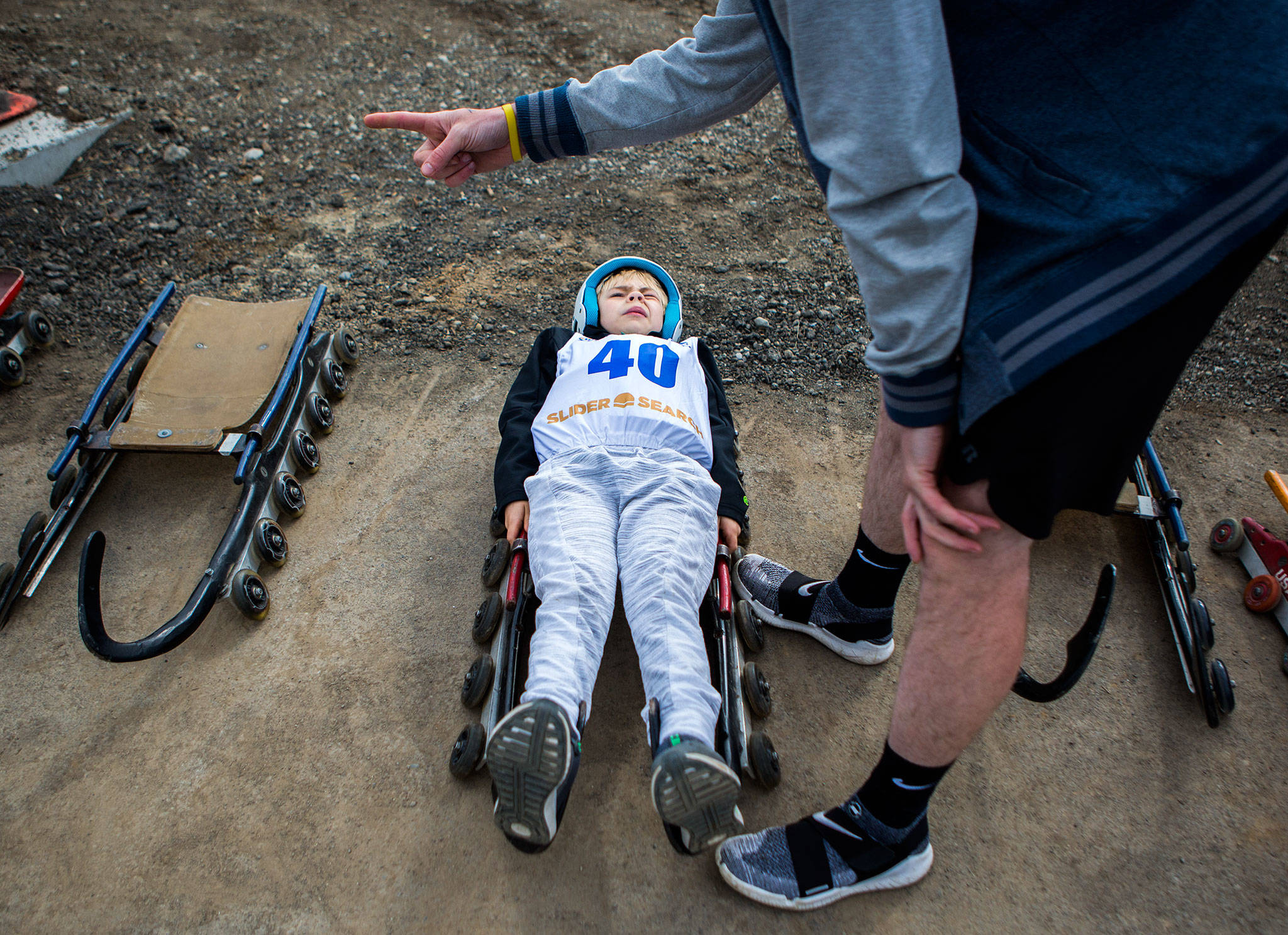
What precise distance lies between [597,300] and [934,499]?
2.02 m

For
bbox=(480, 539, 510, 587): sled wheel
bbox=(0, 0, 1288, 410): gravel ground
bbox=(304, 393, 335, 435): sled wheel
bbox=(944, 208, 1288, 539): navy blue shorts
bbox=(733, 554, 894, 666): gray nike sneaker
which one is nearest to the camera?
bbox=(944, 208, 1288, 539): navy blue shorts

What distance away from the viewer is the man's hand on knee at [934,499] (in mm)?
1386

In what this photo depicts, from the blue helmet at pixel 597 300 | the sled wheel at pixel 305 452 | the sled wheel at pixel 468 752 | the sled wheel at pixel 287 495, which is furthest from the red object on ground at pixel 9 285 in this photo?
the sled wheel at pixel 468 752

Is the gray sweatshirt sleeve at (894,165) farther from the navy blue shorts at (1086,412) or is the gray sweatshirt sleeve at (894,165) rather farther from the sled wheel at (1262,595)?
the sled wheel at (1262,595)

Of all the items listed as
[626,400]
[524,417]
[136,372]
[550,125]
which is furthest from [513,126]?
[136,372]

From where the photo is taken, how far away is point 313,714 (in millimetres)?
2387

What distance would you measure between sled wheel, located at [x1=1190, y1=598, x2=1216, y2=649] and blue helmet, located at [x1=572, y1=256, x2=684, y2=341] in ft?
6.89

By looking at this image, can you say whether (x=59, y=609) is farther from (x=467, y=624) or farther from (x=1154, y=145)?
(x=1154, y=145)

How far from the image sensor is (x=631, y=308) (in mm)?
3014

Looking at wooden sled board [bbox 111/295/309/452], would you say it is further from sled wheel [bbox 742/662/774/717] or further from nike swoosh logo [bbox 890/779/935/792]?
nike swoosh logo [bbox 890/779/935/792]

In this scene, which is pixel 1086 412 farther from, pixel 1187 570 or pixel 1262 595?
pixel 1262 595

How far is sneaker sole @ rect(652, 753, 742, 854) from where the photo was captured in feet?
5.90

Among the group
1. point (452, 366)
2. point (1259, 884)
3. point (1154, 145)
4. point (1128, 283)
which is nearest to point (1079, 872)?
point (1259, 884)

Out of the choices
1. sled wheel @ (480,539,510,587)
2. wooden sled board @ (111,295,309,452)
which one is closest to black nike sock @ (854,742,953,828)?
sled wheel @ (480,539,510,587)
